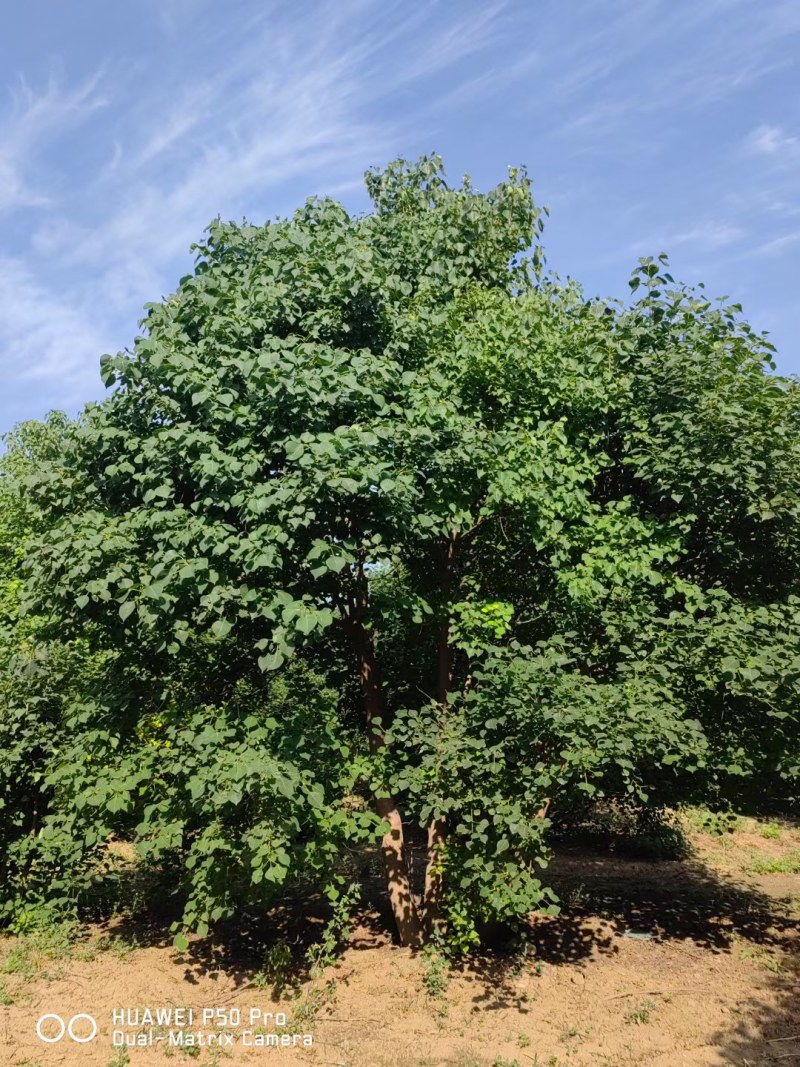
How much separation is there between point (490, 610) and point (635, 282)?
3.92 meters

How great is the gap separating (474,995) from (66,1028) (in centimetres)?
365

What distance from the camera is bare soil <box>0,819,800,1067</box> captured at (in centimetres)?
645

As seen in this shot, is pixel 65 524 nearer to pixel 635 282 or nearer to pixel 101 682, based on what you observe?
pixel 101 682

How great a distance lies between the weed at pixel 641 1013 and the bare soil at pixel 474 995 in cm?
1

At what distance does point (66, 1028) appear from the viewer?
22.3 ft

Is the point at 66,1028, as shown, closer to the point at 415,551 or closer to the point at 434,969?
the point at 434,969

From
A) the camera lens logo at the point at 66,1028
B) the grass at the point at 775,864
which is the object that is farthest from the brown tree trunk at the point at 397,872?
the grass at the point at 775,864

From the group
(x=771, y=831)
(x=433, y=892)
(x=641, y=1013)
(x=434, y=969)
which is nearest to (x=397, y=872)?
(x=433, y=892)

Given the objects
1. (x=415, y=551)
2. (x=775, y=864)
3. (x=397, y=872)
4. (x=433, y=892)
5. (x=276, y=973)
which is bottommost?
(x=775, y=864)

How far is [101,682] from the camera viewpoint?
26.8 ft

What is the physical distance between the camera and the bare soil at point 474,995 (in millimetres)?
6449

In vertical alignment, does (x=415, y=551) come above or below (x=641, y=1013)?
above

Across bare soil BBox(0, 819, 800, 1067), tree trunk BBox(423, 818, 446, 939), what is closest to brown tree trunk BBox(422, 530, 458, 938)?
tree trunk BBox(423, 818, 446, 939)

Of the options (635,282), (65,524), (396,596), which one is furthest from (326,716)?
(635,282)
